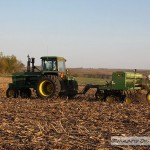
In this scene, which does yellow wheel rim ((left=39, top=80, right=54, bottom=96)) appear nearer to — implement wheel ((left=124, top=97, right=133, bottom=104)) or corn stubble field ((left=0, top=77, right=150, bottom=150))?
implement wheel ((left=124, top=97, right=133, bottom=104))

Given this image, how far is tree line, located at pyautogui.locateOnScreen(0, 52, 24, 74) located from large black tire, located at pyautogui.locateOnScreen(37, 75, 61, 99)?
2014 inches

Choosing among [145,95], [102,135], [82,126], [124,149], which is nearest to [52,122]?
[82,126]

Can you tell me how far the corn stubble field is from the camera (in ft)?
25.9

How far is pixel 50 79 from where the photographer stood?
17891mm

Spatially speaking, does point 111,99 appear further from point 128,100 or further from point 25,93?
point 25,93

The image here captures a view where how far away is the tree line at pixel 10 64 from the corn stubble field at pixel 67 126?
55431 mm

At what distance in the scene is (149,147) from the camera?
25.0ft

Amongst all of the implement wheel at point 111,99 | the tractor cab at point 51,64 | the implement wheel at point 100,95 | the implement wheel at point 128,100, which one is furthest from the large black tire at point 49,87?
the implement wheel at point 128,100

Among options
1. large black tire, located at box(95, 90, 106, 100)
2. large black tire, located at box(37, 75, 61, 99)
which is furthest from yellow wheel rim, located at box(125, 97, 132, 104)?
large black tire, located at box(37, 75, 61, 99)

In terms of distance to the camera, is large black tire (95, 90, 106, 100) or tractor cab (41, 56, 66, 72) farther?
tractor cab (41, 56, 66, 72)

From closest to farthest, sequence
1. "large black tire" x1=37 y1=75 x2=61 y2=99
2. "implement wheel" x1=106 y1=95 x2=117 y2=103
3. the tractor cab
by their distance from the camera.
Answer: "implement wheel" x1=106 y1=95 x2=117 y2=103 < "large black tire" x1=37 y1=75 x2=61 y2=99 < the tractor cab

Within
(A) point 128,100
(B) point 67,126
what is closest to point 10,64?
(A) point 128,100

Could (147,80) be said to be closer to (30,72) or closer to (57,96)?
(57,96)

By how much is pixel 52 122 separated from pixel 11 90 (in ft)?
31.4
